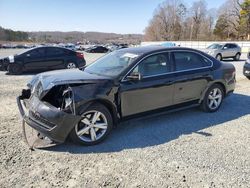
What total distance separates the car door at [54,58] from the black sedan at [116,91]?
26.1 ft

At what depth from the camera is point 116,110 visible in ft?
14.2

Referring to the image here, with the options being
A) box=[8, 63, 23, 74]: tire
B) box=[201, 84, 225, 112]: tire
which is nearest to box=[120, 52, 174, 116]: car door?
box=[201, 84, 225, 112]: tire

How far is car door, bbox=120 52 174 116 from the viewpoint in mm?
4434

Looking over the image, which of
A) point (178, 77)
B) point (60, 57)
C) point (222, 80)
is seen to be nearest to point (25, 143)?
point (178, 77)

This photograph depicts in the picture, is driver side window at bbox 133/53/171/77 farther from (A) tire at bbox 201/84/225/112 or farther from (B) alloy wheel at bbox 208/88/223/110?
(B) alloy wheel at bbox 208/88/223/110

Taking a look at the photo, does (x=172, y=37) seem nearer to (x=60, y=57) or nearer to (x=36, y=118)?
(x=60, y=57)

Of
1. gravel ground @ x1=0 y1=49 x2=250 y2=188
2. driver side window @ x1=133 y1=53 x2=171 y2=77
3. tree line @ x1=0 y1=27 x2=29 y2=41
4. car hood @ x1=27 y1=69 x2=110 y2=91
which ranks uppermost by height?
tree line @ x1=0 y1=27 x2=29 y2=41

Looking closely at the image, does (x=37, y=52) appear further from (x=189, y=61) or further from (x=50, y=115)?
(x=50, y=115)

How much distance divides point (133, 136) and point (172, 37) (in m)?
89.5

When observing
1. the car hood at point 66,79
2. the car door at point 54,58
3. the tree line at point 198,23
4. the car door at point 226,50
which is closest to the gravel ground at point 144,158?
the car hood at point 66,79

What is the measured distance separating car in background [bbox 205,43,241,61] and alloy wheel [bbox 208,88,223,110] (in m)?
14.3

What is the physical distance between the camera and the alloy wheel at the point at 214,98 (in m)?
5.81

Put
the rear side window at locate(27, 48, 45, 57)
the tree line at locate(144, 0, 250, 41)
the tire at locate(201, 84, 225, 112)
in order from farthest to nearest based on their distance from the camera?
the tree line at locate(144, 0, 250, 41) → the rear side window at locate(27, 48, 45, 57) → the tire at locate(201, 84, 225, 112)

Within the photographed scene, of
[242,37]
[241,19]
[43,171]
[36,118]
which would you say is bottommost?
[43,171]
